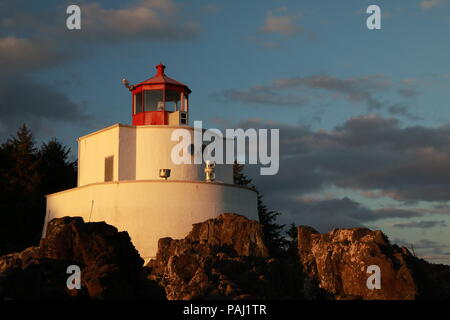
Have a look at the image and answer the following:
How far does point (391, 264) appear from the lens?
30203 millimetres

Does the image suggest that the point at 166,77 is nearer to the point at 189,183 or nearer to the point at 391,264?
the point at 189,183

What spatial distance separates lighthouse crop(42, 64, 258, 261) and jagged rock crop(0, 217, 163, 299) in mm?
5772

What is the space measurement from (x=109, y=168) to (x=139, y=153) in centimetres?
166

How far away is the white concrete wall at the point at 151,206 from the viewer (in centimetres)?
3559

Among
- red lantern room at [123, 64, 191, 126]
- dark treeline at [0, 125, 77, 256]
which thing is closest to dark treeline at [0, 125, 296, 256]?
dark treeline at [0, 125, 77, 256]

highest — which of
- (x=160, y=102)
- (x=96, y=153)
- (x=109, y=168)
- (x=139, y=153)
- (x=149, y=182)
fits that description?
(x=160, y=102)

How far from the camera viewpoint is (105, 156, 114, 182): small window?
38906mm

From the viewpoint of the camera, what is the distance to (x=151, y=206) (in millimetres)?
35969

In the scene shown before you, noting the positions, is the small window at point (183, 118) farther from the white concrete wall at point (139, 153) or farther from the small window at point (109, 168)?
the small window at point (109, 168)

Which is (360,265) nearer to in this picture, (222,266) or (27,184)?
(222,266)

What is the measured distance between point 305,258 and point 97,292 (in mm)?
10571

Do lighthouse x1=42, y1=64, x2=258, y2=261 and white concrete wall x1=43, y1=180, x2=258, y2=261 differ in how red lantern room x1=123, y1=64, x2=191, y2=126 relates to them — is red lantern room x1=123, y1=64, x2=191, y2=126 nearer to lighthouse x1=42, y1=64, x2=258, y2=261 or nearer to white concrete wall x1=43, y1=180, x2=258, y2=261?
lighthouse x1=42, y1=64, x2=258, y2=261

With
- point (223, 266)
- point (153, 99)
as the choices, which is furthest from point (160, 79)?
point (223, 266)
